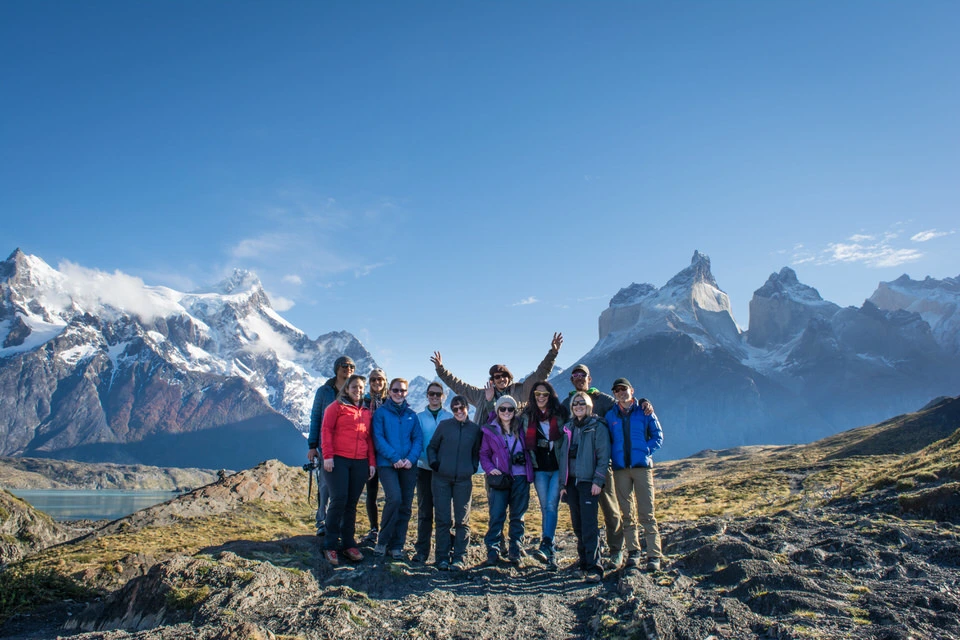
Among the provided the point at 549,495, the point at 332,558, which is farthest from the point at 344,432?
the point at 549,495

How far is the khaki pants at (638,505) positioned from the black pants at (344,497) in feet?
13.6

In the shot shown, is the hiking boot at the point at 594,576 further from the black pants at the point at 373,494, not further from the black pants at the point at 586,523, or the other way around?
the black pants at the point at 373,494

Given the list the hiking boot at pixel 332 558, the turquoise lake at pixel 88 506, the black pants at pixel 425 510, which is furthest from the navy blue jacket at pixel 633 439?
the turquoise lake at pixel 88 506

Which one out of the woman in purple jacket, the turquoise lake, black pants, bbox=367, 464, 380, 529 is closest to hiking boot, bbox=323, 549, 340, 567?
black pants, bbox=367, 464, 380, 529

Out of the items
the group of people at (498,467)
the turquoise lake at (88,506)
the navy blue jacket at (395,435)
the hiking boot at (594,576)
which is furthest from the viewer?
the turquoise lake at (88,506)

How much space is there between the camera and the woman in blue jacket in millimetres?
8766

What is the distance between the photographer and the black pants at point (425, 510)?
9.21 m

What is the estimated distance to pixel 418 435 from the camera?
918 cm

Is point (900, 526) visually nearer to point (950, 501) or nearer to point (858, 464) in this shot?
point (950, 501)

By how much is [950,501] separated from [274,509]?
1710 cm

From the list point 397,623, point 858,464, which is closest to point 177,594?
point 397,623

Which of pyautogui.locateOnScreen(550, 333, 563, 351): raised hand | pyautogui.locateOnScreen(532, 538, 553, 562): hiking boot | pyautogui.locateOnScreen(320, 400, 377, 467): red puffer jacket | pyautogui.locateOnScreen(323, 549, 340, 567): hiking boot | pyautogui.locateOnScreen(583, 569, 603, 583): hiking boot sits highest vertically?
pyautogui.locateOnScreen(550, 333, 563, 351): raised hand

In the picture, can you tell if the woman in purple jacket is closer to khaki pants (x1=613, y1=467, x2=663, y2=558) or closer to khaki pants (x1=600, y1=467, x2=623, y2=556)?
khaki pants (x1=600, y1=467, x2=623, y2=556)

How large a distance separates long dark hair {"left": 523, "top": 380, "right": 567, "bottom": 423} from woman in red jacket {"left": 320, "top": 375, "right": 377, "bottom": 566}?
2708 mm
